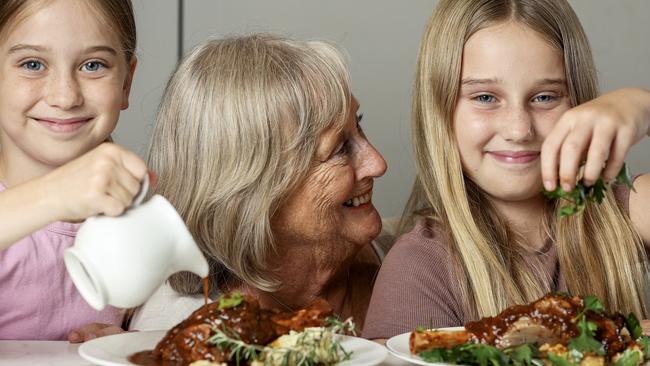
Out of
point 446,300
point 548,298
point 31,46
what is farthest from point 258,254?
point 548,298

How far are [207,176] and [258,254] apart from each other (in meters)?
0.19

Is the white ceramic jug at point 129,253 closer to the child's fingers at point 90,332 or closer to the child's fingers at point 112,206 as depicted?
the child's fingers at point 112,206

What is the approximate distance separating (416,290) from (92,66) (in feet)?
2.61

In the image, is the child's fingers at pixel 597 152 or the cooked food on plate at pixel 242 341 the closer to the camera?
the cooked food on plate at pixel 242 341

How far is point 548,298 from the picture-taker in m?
1.31

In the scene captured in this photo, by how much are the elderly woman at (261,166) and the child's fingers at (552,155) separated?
0.71 metres

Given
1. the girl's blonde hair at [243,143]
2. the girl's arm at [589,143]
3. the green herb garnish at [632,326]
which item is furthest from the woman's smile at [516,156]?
the green herb garnish at [632,326]

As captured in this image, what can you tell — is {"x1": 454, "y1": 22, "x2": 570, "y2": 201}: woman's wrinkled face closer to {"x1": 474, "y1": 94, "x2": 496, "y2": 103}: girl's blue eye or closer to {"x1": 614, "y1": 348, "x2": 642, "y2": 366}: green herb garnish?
{"x1": 474, "y1": 94, "x2": 496, "y2": 103}: girl's blue eye

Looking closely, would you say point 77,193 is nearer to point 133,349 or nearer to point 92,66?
point 133,349

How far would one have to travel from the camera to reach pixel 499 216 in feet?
6.93

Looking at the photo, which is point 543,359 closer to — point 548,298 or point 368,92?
point 548,298

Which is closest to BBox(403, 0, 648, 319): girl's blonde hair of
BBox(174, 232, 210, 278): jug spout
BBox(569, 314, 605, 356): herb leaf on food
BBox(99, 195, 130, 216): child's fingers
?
BBox(569, 314, 605, 356): herb leaf on food

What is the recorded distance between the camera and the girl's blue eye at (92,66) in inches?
78.7

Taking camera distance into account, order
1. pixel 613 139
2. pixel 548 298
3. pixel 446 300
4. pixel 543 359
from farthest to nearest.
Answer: pixel 446 300 → pixel 613 139 → pixel 548 298 → pixel 543 359
